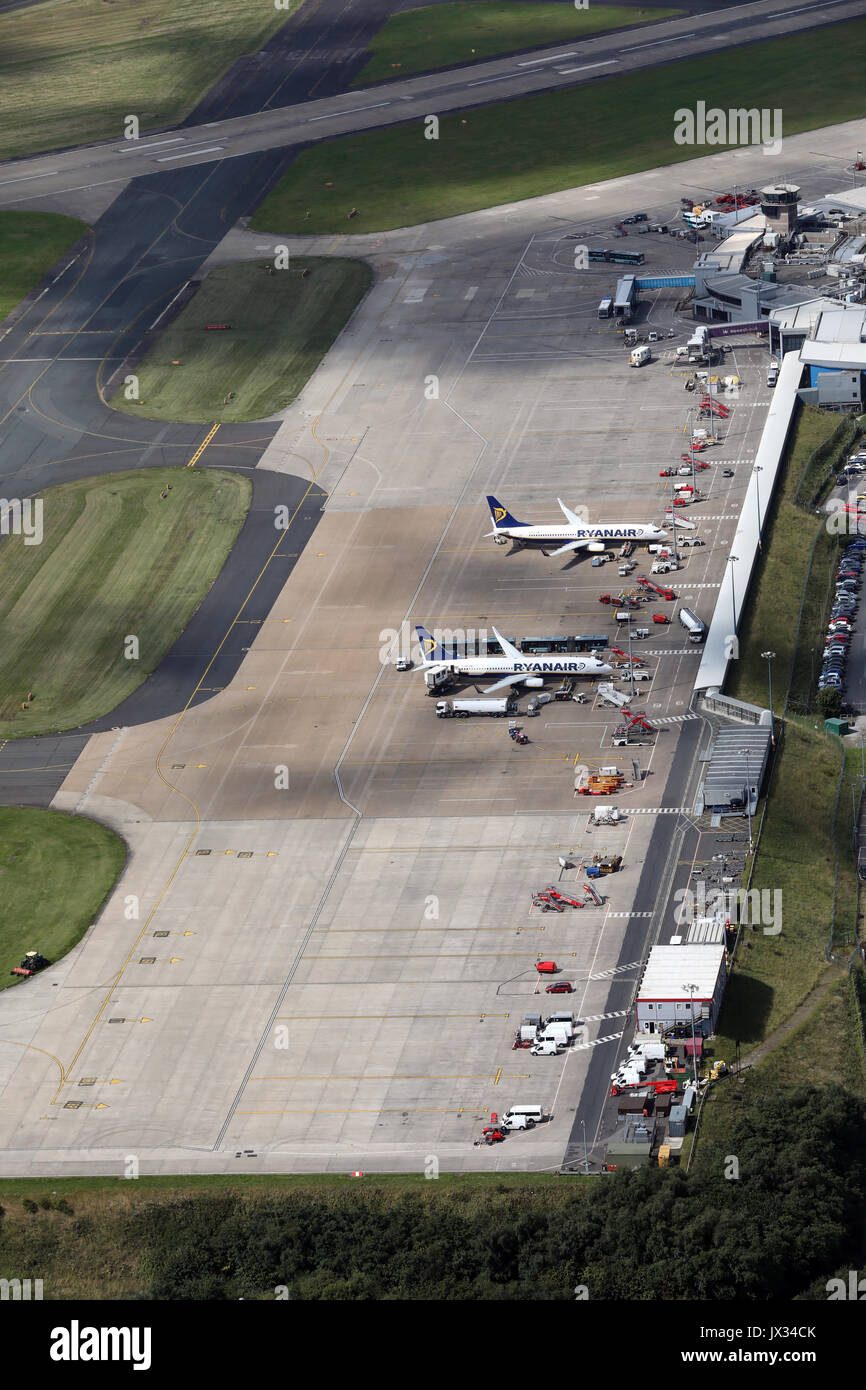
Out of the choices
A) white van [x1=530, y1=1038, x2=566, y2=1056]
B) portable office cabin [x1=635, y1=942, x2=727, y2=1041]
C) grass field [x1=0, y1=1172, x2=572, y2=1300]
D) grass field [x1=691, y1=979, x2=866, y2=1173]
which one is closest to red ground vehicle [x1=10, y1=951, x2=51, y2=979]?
grass field [x1=0, y1=1172, x2=572, y2=1300]

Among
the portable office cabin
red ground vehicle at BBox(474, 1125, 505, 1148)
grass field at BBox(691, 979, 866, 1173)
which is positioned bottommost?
red ground vehicle at BBox(474, 1125, 505, 1148)

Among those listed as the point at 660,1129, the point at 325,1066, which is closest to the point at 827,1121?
the point at 660,1129

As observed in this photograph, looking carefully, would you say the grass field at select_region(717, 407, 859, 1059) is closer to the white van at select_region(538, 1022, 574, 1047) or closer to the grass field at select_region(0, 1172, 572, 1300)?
the white van at select_region(538, 1022, 574, 1047)

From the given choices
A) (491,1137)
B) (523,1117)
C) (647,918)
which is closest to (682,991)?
(647,918)

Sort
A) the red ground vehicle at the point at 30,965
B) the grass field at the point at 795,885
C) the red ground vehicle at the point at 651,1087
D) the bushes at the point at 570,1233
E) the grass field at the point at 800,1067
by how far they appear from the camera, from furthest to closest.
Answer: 1. the red ground vehicle at the point at 30,965
2. the grass field at the point at 795,885
3. the red ground vehicle at the point at 651,1087
4. the grass field at the point at 800,1067
5. the bushes at the point at 570,1233

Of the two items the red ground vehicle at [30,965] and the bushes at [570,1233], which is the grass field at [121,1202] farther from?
the red ground vehicle at [30,965]

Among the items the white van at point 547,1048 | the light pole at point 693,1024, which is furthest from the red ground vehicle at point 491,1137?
the light pole at point 693,1024
